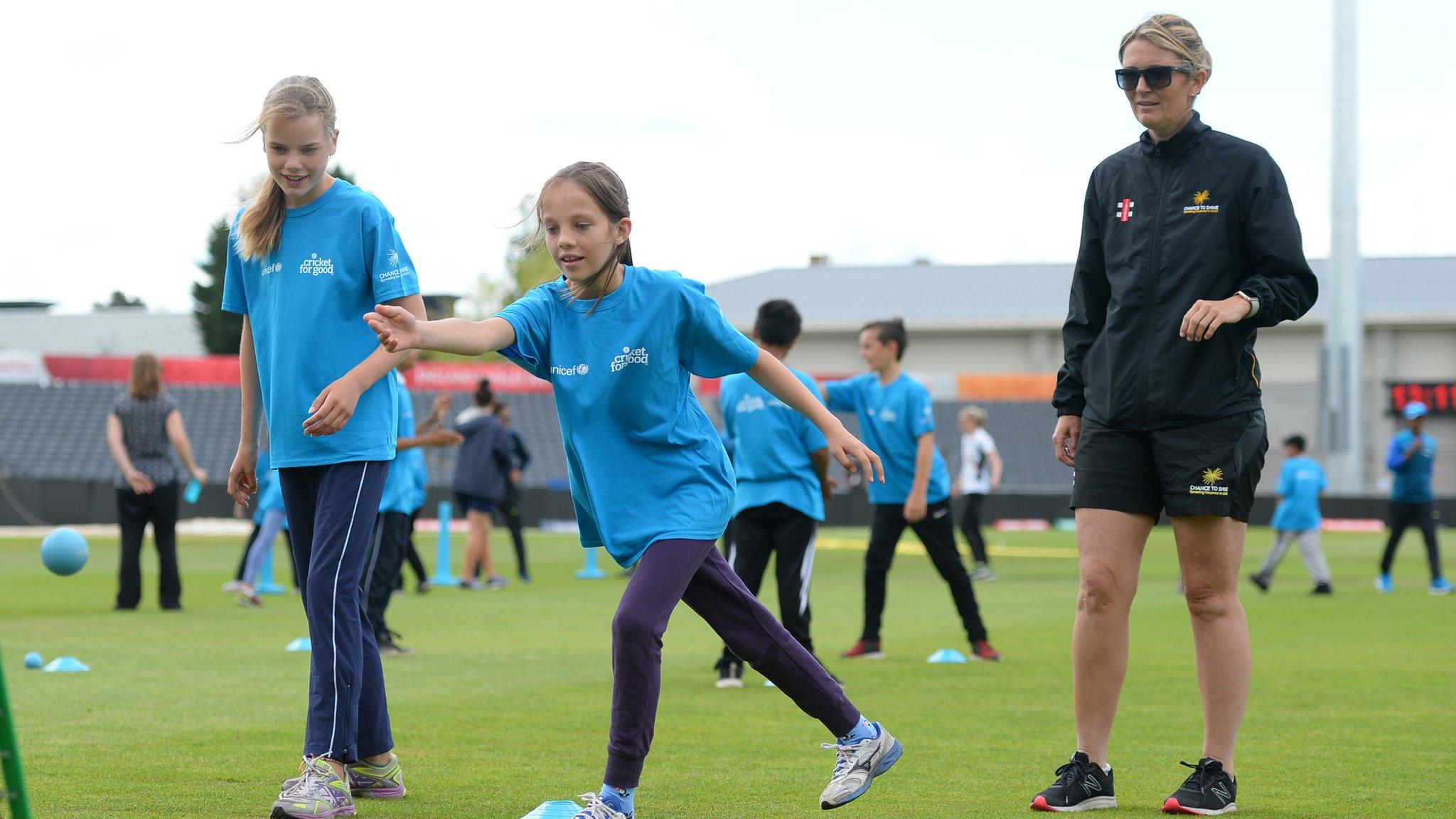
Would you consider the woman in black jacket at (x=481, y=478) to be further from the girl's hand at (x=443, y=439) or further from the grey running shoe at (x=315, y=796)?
the grey running shoe at (x=315, y=796)

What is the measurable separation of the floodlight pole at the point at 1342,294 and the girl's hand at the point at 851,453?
31400mm

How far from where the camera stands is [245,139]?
4.61m

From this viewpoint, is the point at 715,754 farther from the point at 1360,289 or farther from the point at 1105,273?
the point at 1360,289

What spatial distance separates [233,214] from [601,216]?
1.45m

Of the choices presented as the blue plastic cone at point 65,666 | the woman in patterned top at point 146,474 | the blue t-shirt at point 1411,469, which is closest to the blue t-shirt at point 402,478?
the blue plastic cone at point 65,666

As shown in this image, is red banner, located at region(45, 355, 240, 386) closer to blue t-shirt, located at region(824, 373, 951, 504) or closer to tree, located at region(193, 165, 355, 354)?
tree, located at region(193, 165, 355, 354)

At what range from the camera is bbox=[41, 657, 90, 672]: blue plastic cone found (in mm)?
8391

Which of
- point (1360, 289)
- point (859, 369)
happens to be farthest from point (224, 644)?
point (859, 369)

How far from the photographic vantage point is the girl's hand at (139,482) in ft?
41.7

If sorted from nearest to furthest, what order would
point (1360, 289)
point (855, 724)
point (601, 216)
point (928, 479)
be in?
1. point (601, 216)
2. point (855, 724)
3. point (928, 479)
4. point (1360, 289)

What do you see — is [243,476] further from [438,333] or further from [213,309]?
[213,309]

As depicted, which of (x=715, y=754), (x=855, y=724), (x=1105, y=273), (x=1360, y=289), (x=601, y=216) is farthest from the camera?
(x=1360, y=289)

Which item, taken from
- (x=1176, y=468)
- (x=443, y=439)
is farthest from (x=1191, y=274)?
(x=443, y=439)

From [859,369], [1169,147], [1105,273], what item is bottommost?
[859,369]
